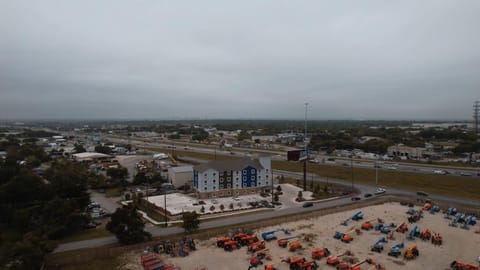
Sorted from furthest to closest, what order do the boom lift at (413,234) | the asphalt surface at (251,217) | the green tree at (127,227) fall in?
1. the boom lift at (413,234)
2. the asphalt surface at (251,217)
3. the green tree at (127,227)

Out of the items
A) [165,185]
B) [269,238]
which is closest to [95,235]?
[269,238]

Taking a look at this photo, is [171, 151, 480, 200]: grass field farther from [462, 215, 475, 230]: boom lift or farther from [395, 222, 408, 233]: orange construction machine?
[395, 222, 408, 233]: orange construction machine

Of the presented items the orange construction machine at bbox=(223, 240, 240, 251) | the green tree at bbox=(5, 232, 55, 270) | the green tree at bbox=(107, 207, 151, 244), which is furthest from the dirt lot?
the green tree at bbox=(5, 232, 55, 270)

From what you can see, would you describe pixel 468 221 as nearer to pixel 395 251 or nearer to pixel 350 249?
pixel 395 251

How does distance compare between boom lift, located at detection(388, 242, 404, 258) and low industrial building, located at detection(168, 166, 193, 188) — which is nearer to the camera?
boom lift, located at detection(388, 242, 404, 258)

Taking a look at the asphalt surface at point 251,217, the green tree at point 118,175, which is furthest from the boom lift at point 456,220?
the green tree at point 118,175

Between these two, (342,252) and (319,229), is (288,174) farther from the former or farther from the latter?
(342,252)

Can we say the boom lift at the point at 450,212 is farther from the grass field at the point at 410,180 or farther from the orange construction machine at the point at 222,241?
the orange construction machine at the point at 222,241

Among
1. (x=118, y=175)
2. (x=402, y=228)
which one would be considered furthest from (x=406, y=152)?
(x=118, y=175)
